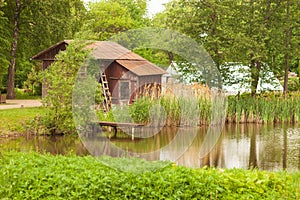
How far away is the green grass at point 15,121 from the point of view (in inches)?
626

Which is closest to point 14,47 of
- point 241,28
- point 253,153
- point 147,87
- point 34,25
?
point 34,25

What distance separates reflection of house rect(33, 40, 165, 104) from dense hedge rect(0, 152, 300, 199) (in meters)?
4.00

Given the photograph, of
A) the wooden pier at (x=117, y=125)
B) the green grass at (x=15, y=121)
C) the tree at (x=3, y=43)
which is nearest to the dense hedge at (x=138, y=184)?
the wooden pier at (x=117, y=125)

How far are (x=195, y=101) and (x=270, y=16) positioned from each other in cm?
922

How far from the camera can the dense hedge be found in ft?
22.5

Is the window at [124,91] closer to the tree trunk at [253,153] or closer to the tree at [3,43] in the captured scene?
the tree trunk at [253,153]

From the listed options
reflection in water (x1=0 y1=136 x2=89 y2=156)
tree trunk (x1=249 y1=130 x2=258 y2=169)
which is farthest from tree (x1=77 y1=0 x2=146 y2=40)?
tree trunk (x1=249 y1=130 x2=258 y2=169)

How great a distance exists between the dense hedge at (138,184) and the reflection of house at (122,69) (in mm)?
3997

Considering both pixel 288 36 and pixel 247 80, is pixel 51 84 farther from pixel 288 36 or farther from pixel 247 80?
pixel 288 36

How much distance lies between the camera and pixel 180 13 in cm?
2195

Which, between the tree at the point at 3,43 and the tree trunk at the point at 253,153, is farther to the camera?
the tree at the point at 3,43

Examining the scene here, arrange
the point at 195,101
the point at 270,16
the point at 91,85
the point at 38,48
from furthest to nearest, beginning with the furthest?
the point at 38,48, the point at 270,16, the point at 195,101, the point at 91,85

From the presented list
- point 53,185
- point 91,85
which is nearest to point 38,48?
point 91,85

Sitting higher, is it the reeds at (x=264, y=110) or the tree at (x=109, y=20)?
the tree at (x=109, y=20)
